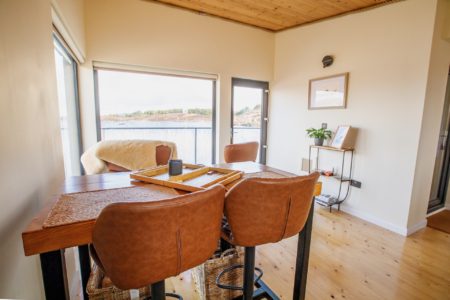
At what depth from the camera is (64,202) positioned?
3.16ft

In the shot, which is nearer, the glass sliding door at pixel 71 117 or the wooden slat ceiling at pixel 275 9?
the glass sliding door at pixel 71 117

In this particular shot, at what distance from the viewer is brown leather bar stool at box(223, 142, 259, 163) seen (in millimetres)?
2504

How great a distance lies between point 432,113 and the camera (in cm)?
248

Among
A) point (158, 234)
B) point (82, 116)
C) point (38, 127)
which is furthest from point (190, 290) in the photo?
point (82, 116)

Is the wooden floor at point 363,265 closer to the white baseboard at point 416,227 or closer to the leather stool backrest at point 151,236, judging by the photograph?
the white baseboard at point 416,227

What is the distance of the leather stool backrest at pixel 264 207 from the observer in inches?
37.6

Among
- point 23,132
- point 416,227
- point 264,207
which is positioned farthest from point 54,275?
point 416,227

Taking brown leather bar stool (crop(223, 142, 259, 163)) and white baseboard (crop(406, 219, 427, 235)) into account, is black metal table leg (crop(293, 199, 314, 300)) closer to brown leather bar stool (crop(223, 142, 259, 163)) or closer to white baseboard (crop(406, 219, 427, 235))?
brown leather bar stool (crop(223, 142, 259, 163))

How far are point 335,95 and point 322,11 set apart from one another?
46.2 inches

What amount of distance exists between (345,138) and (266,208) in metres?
2.44

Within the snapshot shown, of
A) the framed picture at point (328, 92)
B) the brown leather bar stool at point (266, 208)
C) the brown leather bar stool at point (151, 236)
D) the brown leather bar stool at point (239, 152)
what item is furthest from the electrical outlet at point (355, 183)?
the brown leather bar stool at point (151, 236)

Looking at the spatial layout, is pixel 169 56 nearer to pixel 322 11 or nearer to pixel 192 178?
pixel 322 11

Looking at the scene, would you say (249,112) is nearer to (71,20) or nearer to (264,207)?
(71,20)

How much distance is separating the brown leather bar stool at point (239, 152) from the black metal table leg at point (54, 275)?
1.83 meters
